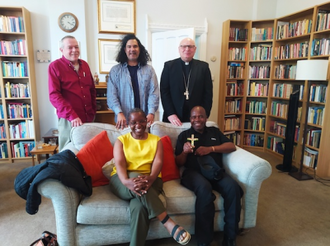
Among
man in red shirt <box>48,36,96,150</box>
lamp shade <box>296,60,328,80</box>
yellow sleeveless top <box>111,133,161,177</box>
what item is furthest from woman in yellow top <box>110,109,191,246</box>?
lamp shade <box>296,60,328,80</box>

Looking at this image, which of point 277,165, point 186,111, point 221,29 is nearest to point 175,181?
point 186,111

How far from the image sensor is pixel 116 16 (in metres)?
3.78

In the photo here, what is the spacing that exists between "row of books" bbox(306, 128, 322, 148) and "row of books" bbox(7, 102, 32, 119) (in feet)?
13.0

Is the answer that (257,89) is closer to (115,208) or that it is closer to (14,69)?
(115,208)

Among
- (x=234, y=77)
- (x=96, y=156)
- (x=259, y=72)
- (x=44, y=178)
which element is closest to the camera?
(x=44, y=178)

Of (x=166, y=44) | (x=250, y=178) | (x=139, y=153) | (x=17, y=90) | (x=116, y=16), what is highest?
(x=116, y=16)

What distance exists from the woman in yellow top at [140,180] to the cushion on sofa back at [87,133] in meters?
0.39

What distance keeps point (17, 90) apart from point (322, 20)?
4.21 metres

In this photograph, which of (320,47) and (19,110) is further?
(19,110)

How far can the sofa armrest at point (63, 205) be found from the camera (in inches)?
58.6

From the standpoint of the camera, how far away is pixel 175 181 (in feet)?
6.40

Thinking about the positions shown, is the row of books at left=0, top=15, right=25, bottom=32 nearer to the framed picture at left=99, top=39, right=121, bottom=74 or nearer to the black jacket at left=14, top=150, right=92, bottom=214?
the framed picture at left=99, top=39, right=121, bottom=74

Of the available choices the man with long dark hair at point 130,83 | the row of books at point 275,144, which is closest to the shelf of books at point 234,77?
the row of books at point 275,144

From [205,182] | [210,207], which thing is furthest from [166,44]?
[210,207]
